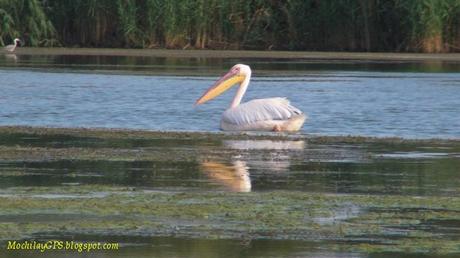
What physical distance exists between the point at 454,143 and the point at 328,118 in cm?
355

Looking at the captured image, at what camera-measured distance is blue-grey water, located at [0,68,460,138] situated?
15555 millimetres

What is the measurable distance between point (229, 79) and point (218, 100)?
3.38 m

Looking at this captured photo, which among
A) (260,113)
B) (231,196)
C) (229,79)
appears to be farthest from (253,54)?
(231,196)

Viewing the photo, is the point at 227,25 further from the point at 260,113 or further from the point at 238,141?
the point at 238,141

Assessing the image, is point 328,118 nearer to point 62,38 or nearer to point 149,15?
point 149,15

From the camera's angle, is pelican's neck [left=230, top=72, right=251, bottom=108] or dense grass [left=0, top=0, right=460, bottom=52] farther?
dense grass [left=0, top=0, right=460, bottom=52]

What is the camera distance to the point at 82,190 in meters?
9.09

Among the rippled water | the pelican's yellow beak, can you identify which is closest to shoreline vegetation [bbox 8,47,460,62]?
the rippled water

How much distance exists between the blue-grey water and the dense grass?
6825mm

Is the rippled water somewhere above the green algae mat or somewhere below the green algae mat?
below

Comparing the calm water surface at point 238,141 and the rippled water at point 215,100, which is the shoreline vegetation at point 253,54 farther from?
the rippled water at point 215,100

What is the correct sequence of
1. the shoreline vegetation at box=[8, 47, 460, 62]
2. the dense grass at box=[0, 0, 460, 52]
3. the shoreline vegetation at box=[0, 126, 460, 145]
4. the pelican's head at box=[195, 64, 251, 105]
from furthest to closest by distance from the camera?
the dense grass at box=[0, 0, 460, 52] → the shoreline vegetation at box=[8, 47, 460, 62] → the pelican's head at box=[195, 64, 251, 105] → the shoreline vegetation at box=[0, 126, 460, 145]

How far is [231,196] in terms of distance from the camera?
29.3 feet

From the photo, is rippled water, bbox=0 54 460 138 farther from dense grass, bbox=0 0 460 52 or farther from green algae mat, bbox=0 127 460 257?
dense grass, bbox=0 0 460 52
